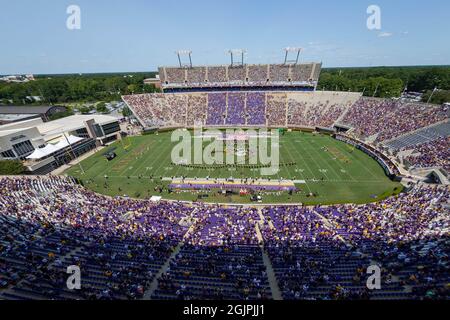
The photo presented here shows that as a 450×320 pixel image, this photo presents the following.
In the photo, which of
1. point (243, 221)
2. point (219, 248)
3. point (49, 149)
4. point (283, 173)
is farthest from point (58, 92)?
point (219, 248)

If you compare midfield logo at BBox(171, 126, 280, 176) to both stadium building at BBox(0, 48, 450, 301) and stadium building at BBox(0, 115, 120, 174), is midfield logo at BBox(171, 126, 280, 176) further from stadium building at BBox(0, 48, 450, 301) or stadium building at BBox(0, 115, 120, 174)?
stadium building at BBox(0, 115, 120, 174)

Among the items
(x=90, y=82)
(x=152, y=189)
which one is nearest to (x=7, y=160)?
(x=152, y=189)

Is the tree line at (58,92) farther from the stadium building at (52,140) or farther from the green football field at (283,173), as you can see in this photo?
the green football field at (283,173)

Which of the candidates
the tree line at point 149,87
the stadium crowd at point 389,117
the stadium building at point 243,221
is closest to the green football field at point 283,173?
the stadium building at point 243,221

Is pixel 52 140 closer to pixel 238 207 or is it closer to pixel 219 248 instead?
pixel 238 207

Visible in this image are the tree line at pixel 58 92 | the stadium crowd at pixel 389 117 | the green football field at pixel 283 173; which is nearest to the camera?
the green football field at pixel 283 173
